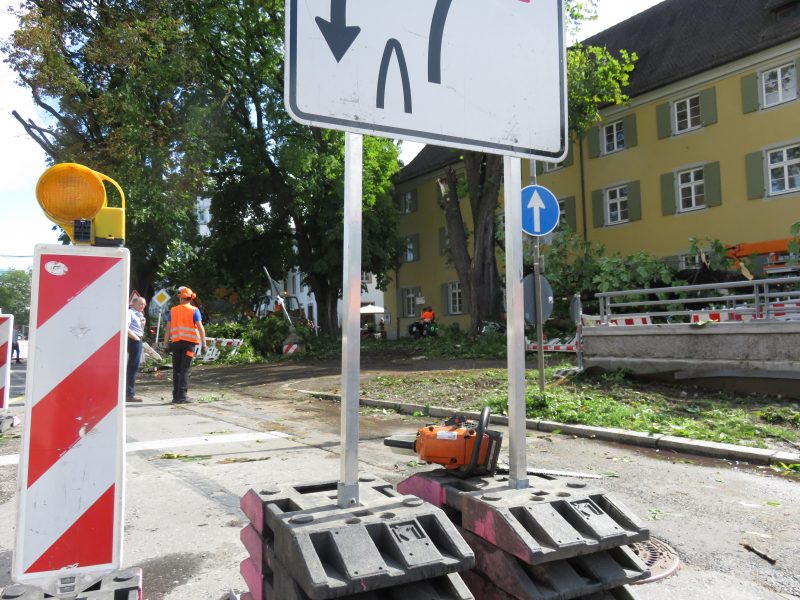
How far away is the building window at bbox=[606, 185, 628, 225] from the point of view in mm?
27219

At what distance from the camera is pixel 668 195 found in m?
25.3

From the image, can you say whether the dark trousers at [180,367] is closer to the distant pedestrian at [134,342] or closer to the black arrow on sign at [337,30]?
the distant pedestrian at [134,342]

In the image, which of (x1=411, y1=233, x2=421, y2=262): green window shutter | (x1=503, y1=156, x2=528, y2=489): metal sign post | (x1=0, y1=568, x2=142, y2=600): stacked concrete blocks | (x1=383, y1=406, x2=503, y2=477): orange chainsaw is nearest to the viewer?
(x1=0, y1=568, x2=142, y2=600): stacked concrete blocks

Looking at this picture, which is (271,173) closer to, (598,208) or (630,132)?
(598,208)

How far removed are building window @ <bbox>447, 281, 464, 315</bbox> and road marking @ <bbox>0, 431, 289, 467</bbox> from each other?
1105 inches

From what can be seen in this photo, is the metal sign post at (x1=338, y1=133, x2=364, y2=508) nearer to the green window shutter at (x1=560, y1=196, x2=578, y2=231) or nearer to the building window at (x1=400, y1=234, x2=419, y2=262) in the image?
the green window shutter at (x1=560, y1=196, x2=578, y2=231)

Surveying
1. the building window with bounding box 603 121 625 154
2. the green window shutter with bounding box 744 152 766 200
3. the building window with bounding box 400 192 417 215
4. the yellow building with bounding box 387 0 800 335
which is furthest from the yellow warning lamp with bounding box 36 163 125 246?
the building window with bounding box 400 192 417 215

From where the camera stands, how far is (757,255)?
863 inches

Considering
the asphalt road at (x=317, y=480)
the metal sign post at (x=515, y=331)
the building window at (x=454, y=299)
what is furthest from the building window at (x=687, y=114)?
the metal sign post at (x=515, y=331)

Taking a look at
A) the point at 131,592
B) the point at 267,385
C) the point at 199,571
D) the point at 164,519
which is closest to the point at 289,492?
the point at 131,592

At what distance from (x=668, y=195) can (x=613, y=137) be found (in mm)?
4047

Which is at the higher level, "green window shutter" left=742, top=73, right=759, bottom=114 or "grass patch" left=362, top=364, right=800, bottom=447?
"green window shutter" left=742, top=73, right=759, bottom=114

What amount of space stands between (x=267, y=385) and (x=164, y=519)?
11.0 m

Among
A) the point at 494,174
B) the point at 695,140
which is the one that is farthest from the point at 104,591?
the point at 695,140
